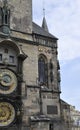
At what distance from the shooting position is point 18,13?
24312 millimetres

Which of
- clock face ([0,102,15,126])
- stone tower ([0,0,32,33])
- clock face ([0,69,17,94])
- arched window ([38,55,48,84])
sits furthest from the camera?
arched window ([38,55,48,84])

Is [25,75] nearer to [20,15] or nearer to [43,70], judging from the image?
[43,70]

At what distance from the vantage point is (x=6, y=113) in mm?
21312

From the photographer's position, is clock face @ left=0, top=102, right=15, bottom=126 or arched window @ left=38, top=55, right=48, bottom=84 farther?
arched window @ left=38, top=55, right=48, bottom=84

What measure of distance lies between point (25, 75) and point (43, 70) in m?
3.68

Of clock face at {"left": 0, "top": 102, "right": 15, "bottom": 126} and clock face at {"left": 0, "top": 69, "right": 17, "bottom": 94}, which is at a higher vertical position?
clock face at {"left": 0, "top": 69, "right": 17, "bottom": 94}

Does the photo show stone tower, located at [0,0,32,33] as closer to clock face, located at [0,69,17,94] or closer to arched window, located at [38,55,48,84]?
arched window, located at [38,55,48,84]

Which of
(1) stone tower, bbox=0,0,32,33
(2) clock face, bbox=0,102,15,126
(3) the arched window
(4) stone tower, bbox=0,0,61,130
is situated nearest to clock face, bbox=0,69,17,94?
(4) stone tower, bbox=0,0,61,130

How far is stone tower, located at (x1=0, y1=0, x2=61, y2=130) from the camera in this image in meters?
21.5

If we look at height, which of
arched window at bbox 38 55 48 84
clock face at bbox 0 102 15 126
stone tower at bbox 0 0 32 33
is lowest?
clock face at bbox 0 102 15 126

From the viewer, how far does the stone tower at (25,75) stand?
2152 centimetres

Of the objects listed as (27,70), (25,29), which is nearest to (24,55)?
(27,70)

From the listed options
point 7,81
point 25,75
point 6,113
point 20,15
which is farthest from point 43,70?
point 6,113

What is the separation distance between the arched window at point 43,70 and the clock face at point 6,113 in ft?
17.1
